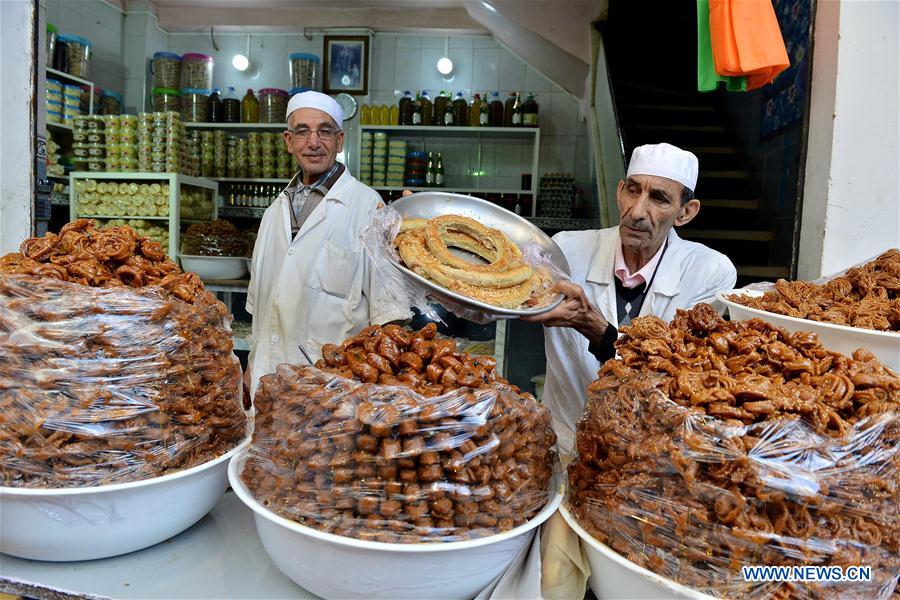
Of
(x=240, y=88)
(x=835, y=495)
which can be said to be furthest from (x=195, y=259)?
(x=835, y=495)

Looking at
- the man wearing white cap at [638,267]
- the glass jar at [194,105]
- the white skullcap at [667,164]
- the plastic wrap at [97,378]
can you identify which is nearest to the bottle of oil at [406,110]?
the glass jar at [194,105]

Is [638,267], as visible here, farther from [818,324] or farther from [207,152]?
[207,152]

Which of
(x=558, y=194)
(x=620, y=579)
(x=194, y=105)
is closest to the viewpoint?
(x=620, y=579)

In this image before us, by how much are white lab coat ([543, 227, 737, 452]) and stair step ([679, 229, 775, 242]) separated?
288cm

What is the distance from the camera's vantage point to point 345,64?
21.8ft

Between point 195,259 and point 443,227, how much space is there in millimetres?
3466

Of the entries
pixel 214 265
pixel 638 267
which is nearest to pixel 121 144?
pixel 214 265

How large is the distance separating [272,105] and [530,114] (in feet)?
8.16

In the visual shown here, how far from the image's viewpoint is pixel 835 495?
87 cm

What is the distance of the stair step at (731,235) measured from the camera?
4828mm

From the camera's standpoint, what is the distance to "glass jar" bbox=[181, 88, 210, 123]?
6.06 m

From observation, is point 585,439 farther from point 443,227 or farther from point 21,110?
point 21,110

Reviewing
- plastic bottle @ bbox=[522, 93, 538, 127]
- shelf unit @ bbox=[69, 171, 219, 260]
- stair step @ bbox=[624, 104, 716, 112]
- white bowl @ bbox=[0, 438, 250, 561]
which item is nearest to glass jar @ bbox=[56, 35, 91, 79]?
shelf unit @ bbox=[69, 171, 219, 260]

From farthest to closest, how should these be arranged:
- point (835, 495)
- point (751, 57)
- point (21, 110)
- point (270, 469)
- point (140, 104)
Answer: point (140, 104) < point (21, 110) < point (751, 57) < point (270, 469) < point (835, 495)
